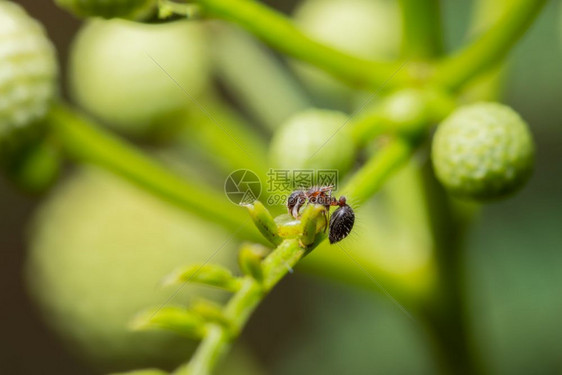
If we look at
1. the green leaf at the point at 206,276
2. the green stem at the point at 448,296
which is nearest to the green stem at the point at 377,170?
the green leaf at the point at 206,276

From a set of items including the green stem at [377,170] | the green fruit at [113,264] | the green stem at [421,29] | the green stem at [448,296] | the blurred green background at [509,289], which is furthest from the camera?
the blurred green background at [509,289]

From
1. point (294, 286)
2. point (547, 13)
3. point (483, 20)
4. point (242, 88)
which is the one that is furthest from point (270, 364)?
point (483, 20)

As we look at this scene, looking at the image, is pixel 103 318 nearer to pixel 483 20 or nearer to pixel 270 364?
pixel 270 364

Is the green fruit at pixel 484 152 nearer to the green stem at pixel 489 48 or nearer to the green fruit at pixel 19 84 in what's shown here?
the green stem at pixel 489 48

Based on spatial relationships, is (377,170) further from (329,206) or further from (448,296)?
(448,296)

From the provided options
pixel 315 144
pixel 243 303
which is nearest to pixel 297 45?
pixel 315 144

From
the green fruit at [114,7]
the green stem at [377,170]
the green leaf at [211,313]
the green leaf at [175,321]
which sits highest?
the green stem at [377,170]
